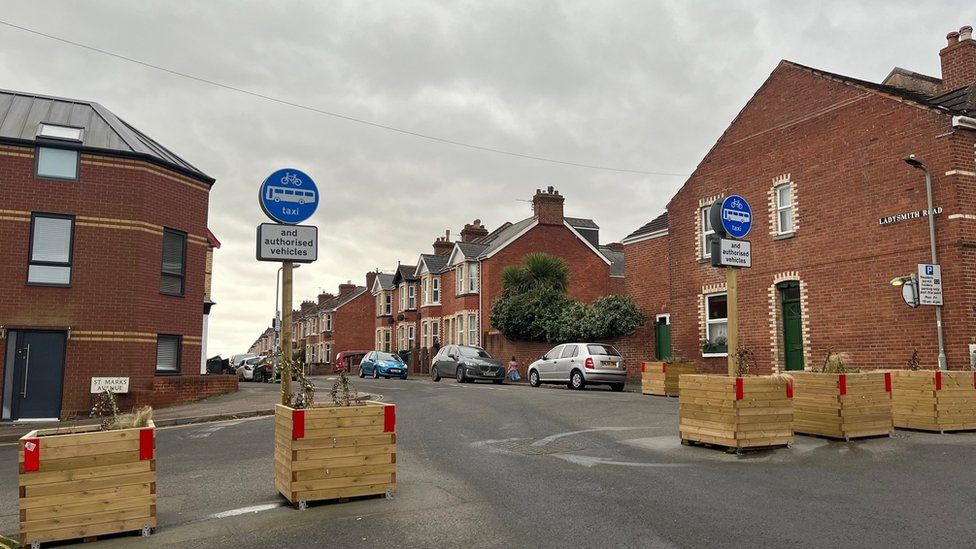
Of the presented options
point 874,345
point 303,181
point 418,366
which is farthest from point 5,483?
point 418,366

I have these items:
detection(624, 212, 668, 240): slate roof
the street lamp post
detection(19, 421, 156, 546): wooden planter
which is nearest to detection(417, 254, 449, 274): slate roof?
detection(624, 212, 668, 240): slate roof

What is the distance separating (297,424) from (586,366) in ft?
54.0

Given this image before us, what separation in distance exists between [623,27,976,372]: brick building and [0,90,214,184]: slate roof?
53.0 ft

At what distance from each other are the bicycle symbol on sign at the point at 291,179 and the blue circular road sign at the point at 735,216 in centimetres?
621

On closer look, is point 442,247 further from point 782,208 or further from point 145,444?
point 145,444

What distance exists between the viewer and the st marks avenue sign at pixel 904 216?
53.8ft

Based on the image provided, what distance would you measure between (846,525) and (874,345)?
1338 centimetres

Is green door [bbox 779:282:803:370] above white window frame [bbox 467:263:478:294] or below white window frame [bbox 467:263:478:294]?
below

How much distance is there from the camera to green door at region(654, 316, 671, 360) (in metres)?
26.3

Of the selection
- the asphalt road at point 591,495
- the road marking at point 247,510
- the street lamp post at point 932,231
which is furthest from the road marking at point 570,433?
the street lamp post at point 932,231

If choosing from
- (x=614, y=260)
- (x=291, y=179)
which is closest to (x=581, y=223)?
(x=614, y=260)

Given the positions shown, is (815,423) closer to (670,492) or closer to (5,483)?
(670,492)

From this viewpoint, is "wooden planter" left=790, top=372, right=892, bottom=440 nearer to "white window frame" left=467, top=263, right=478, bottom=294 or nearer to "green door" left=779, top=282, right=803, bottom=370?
"green door" left=779, top=282, right=803, bottom=370

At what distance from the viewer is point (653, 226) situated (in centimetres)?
2794
